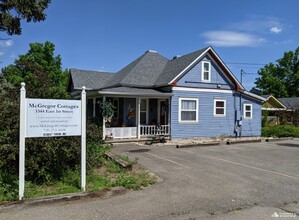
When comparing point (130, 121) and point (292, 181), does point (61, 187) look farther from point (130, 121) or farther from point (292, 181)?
point (130, 121)

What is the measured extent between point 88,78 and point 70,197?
69.3 feet

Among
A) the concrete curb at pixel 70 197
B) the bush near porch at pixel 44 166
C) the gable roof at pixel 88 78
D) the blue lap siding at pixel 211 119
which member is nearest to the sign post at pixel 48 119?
the concrete curb at pixel 70 197

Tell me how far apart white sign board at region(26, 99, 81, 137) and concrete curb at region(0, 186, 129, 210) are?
132cm

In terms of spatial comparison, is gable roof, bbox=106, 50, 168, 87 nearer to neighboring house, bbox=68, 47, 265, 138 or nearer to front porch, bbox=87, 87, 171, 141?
neighboring house, bbox=68, 47, 265, 138

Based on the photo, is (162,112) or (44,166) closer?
(44,166)

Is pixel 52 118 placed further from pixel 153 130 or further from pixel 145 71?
pixel 145 71

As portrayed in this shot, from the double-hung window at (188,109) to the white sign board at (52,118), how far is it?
39.9 ft

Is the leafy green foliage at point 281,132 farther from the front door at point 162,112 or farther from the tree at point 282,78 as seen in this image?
the tree at point 282,78

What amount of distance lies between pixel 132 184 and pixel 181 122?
1148 centimetres

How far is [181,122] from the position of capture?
18.1m

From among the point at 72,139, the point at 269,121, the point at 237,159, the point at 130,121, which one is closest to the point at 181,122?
the point at 130,121

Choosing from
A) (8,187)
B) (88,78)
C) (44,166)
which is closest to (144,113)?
(88,78)

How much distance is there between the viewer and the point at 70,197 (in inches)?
229

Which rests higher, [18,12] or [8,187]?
[18,12]
